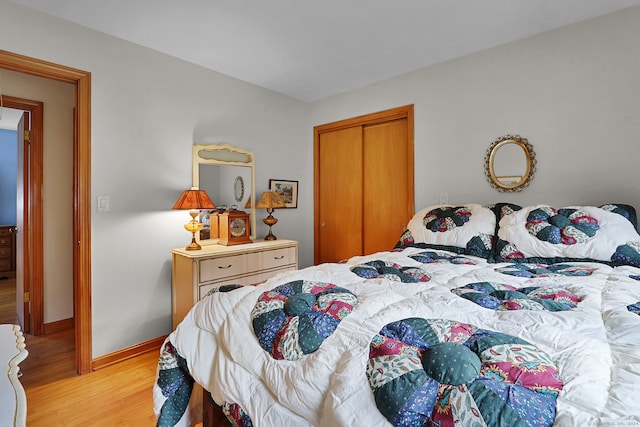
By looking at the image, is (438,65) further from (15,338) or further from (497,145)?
(15,338)

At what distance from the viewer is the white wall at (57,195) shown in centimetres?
288

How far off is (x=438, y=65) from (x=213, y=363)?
2849 mm

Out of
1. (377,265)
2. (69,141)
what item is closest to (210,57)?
(69,141)

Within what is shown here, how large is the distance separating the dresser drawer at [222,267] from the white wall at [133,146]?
0.45 metres

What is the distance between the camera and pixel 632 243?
1646 mm

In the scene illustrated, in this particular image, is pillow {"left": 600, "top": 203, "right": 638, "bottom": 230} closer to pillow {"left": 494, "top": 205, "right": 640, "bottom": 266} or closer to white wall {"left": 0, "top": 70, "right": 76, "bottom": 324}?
pillow {"left": 494, "top": 205, "right": 640, "bottom": 266}

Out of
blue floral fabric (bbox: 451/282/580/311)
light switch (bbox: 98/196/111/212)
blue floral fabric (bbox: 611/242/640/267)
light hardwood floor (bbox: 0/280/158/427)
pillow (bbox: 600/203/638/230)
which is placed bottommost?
light hardwood floor (bbox: 0/280/158/427)

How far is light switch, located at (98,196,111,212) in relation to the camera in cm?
228

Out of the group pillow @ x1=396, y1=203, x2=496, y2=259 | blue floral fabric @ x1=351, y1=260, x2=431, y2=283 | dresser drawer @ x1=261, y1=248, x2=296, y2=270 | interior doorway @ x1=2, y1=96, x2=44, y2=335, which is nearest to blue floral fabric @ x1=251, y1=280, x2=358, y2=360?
blue floral fabric @ x1=351, y1=260, x2=431, y2=283

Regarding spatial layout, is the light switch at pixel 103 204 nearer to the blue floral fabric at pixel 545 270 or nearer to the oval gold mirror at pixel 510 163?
the blue floral fabric at pixel 545 270

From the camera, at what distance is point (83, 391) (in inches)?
77.9

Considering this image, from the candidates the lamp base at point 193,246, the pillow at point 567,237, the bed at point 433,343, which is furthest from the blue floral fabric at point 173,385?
the pillow at point 567,237

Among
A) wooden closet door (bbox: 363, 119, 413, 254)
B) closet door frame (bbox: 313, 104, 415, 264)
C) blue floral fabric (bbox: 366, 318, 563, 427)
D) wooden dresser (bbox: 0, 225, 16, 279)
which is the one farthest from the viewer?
wooden dresser (bbox: 0, 225, 16, 279)

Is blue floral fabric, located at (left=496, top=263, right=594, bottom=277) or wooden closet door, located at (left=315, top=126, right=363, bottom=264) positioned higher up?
wooden closet door, located at (left=315, top=126, right=363, bottom=264)
